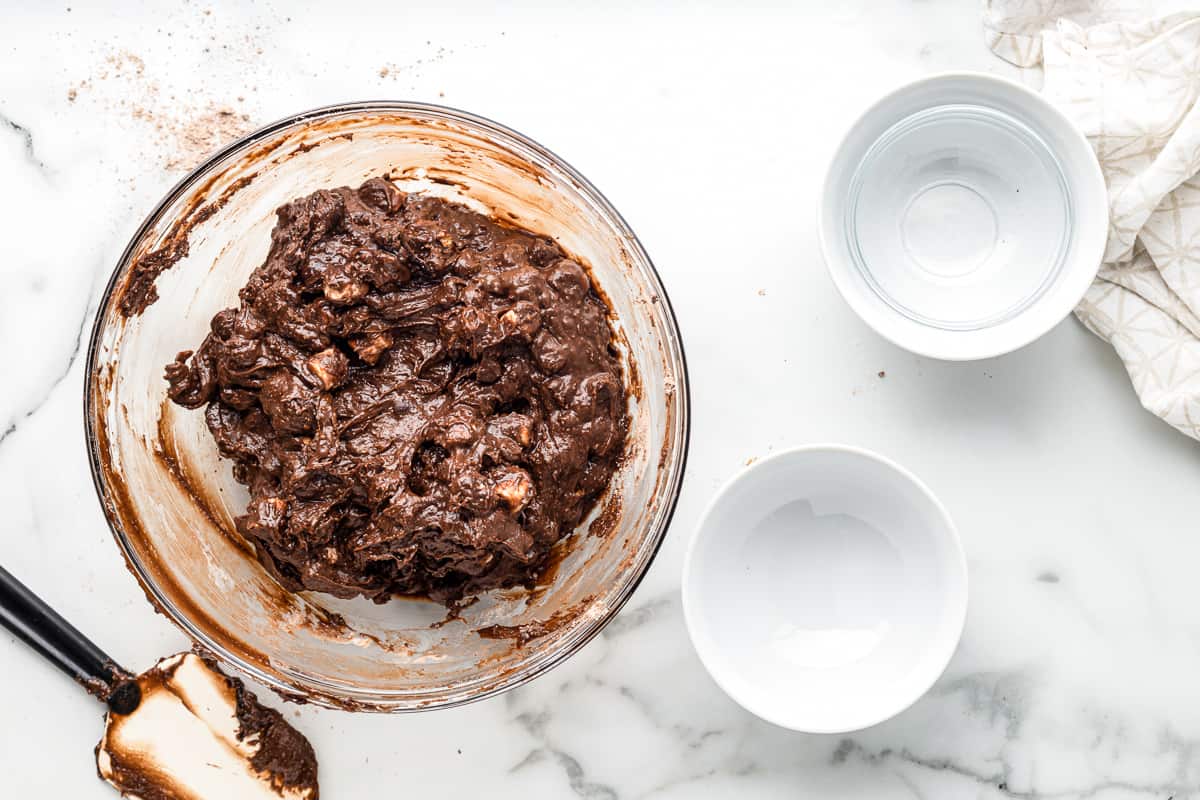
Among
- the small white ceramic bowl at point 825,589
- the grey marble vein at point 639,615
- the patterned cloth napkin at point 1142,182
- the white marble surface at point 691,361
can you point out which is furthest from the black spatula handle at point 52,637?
the patterned cloth napkin at point 1142,182

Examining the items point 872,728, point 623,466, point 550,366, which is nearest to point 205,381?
point 550,366

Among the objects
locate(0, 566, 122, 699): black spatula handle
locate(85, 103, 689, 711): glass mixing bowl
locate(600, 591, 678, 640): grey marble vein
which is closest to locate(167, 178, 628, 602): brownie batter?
locate(85, 103, 689, 711): glass mixing bowl

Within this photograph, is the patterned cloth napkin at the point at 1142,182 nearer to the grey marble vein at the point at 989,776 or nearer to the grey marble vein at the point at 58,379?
the grey marble vein at the point at 989,776

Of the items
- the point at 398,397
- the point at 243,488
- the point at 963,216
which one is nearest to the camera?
the point at 398,397

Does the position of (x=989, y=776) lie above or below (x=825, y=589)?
below

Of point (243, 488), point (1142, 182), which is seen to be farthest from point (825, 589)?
point (243, 488)

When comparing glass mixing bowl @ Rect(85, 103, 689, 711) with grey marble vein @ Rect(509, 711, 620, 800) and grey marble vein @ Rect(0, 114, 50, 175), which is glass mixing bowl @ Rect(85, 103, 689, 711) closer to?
grey marble vein @ Rect(509, 711, 620, 800)

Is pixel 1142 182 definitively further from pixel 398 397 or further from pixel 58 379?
pixel 58 379
